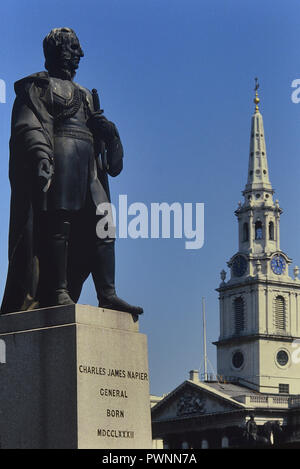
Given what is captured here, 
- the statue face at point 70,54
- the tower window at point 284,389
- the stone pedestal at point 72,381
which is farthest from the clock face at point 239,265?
the stone pedestal at point 72,381

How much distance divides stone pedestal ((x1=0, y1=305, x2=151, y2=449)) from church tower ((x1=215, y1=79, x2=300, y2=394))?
362ft

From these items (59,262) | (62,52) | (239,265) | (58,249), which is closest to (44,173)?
(58,249)

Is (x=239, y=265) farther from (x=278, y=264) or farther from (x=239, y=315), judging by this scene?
(x=239, y=315)

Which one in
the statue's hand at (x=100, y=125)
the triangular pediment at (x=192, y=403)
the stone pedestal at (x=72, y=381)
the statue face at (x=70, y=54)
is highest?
the triangular pediment at (x=192, y=403)

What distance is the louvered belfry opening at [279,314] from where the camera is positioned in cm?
12825

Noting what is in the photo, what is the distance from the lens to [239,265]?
132 metres

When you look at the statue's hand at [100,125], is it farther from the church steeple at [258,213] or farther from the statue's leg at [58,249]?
the church steeple at [258,213]

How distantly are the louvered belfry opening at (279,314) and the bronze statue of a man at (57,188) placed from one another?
4444 inches

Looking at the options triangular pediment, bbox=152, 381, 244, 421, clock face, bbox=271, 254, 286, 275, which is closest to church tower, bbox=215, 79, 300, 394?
clock face, bbox=271, 254, 286, 275

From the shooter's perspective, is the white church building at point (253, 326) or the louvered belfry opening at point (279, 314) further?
the louvered belfry opening at point (279, 314)

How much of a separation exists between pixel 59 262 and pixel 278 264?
115 meters
